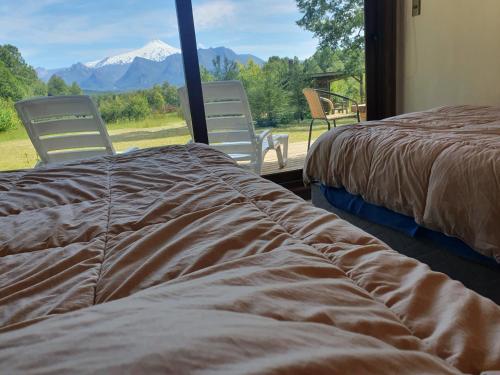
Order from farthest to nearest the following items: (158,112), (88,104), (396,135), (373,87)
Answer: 1. (373,87)
2. (158,112)
3. (88,104)
4. (396,135)

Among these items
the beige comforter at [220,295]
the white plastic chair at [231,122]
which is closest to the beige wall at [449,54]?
the white plastic chair at [231,122]

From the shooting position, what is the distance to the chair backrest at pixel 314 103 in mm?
3441

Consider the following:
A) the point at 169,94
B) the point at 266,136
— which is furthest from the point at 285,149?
the point at 169,94

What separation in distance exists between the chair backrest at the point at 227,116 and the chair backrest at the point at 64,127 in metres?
0.66

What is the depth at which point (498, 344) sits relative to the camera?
43 centimetres

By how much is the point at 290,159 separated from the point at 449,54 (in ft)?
4.88

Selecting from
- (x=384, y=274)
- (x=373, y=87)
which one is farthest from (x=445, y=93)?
(x=384, y=274)

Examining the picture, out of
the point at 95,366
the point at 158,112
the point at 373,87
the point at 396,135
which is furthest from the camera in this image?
the point at 373,87

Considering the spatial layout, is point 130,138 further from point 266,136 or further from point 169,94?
point 266,136

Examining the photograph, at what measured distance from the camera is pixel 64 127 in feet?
8.59

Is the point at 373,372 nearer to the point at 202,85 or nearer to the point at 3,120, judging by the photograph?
the point at 202,85

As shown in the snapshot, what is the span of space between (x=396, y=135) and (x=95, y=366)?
1.60 meters

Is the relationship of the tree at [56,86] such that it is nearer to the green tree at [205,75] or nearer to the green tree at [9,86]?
the green tree at [9,86]

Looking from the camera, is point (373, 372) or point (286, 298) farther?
point (286, 298)
